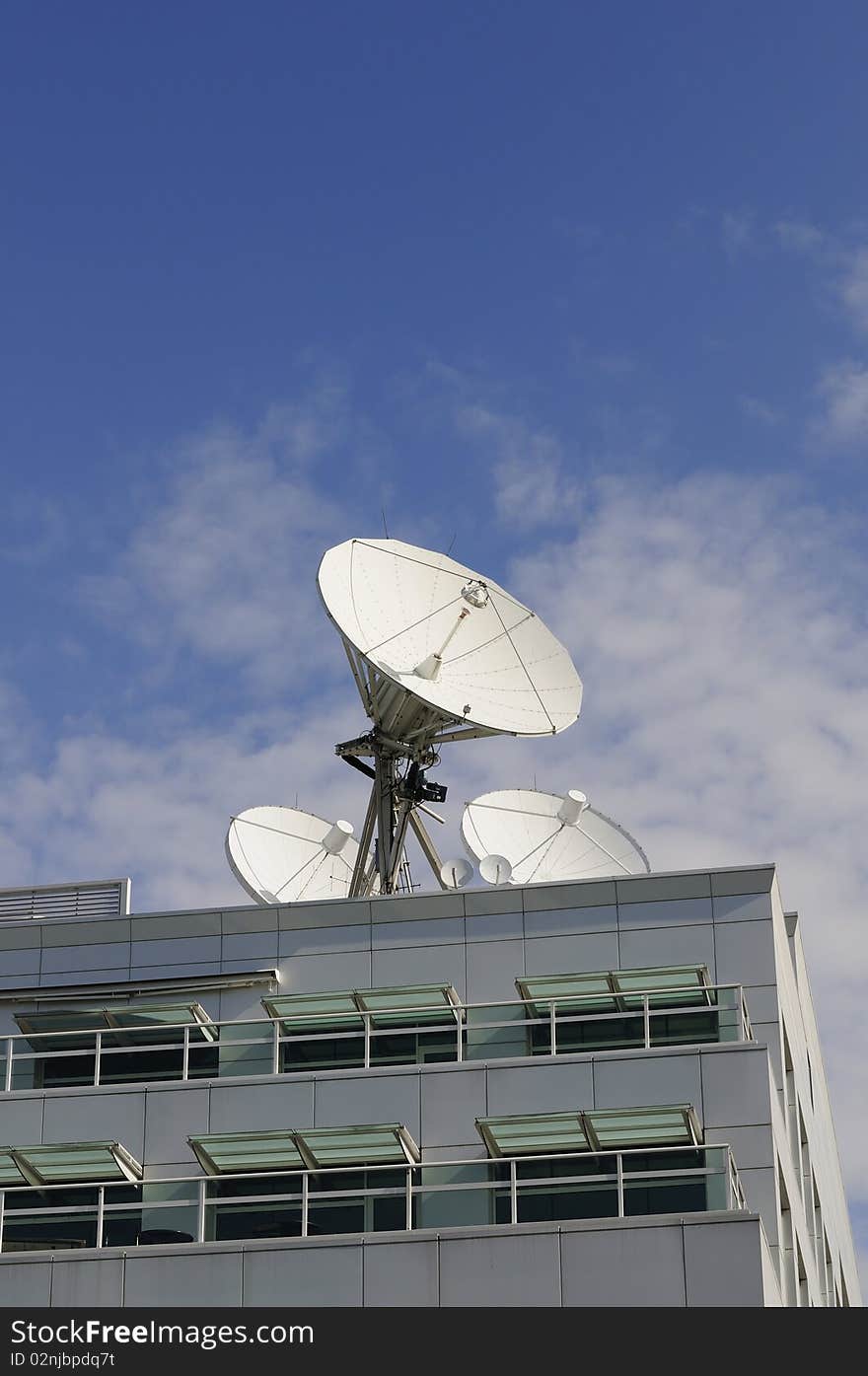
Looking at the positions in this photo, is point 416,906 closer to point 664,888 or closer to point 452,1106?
point 664,888

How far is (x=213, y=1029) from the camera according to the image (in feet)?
144

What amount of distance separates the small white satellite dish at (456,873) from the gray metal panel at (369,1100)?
12.9 m

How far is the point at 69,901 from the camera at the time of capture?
5028 centimetres

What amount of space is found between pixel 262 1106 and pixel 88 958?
294 inches

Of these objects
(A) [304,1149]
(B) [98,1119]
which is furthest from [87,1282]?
(B) [98,1119]

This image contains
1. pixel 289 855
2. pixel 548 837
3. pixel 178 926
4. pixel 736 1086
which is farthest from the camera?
pixel 289 855

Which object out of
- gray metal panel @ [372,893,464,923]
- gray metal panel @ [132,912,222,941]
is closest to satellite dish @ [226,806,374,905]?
gray metal panel @ [132,912,222,941]

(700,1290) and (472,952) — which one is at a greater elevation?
(472,952)

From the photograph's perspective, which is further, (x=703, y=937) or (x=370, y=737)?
(x=370, y=737)

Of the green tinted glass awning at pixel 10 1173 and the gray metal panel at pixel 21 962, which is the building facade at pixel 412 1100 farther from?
the green tinted glass awning at pixel 10 1173

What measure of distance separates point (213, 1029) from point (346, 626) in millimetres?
11587

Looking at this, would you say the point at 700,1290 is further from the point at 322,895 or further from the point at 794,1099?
the point at 322,895

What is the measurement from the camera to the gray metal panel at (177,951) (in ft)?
152
